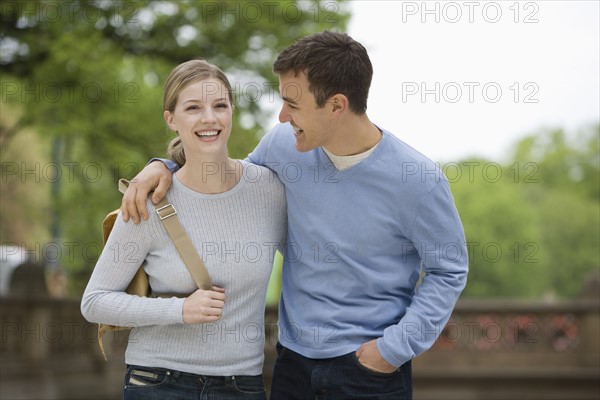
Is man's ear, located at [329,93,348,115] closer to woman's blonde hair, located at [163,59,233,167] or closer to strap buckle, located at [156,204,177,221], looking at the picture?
woman's blonde hair, located at [163,59,233,167]

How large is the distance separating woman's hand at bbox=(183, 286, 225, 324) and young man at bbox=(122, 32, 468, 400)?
42 centimetres

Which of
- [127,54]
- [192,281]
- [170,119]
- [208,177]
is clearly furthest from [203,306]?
[127,54]

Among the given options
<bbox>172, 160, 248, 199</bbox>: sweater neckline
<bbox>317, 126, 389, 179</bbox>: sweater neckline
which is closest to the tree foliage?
<bbox>317, 126, 389, 179</bbox>: sweater neckline

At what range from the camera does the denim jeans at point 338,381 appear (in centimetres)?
387

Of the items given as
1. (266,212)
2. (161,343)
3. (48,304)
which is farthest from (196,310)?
(48,304)

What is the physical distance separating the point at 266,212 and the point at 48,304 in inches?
519

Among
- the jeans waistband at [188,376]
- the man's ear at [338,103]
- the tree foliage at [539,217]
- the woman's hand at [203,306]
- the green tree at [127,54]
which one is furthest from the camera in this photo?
the tree foliage at [539,217]

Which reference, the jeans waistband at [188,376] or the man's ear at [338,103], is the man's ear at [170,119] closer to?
the man's ear at [338,103]

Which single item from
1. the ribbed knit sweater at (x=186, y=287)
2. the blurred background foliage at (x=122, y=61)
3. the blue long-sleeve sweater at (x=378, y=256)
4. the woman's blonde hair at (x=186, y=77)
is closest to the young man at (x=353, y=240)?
the blue long-sleeve sweater at (x=378, y=256)

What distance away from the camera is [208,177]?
3934mm

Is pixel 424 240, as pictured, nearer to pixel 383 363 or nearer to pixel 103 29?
pixel 383 363

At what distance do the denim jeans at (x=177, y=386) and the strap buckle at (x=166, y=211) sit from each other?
0.59 metres

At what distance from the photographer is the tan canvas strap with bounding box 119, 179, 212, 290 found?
147 inches

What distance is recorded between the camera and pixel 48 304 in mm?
16469
